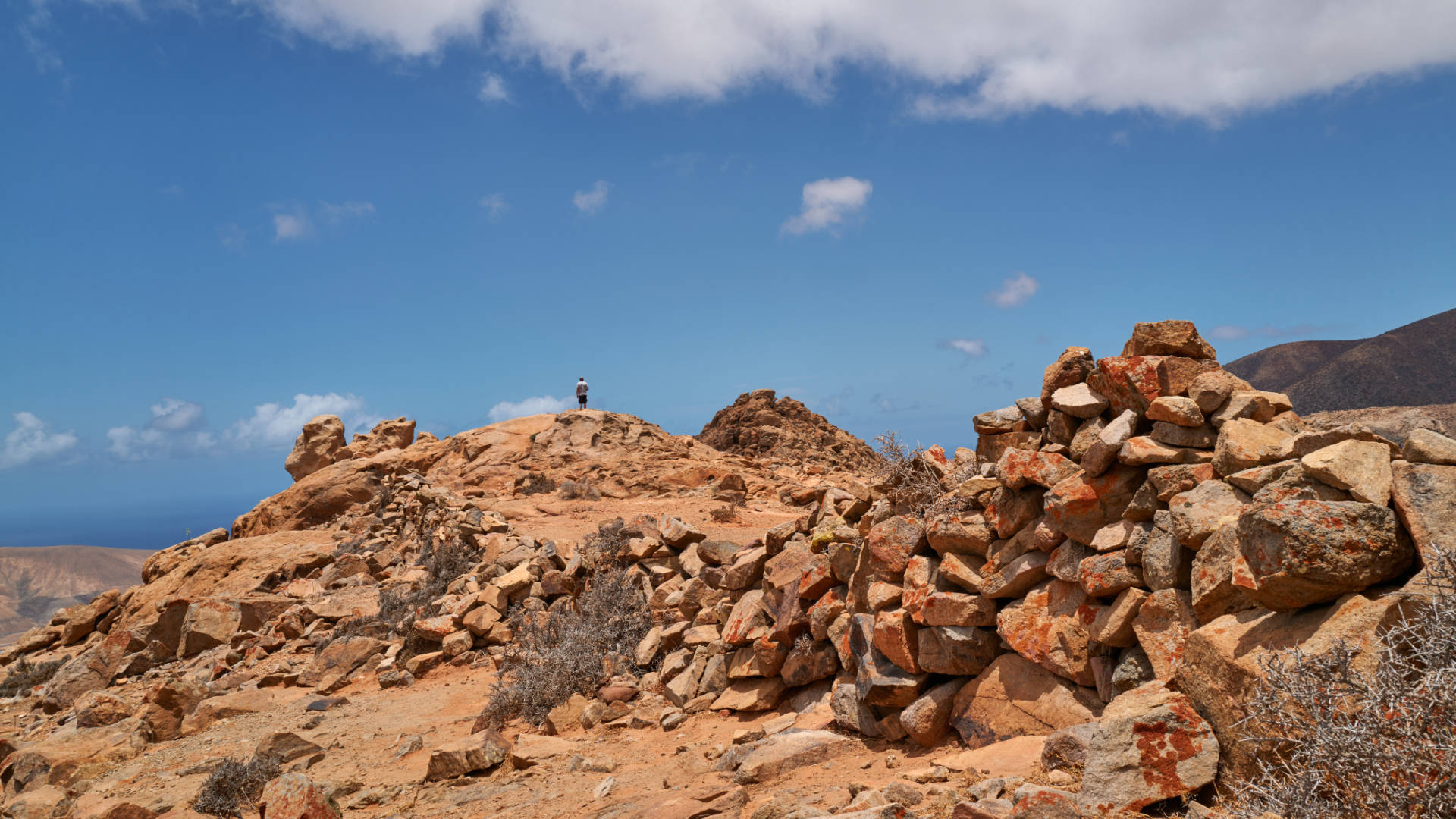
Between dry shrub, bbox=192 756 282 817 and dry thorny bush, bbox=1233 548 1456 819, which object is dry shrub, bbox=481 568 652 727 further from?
dry thorny bush, bbox=1233 548 1456 819

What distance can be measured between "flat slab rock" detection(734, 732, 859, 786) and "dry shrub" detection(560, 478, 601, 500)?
48.4 ft

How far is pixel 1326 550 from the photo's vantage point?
3.52 metres

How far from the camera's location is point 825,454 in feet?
98.5

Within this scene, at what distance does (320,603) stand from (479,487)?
32.4 feet

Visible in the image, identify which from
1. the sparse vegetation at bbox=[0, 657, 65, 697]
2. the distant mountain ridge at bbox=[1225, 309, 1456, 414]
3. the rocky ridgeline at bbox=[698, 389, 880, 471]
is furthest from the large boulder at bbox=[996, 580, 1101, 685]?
the rocky ridgeline at bbox=[698, 389, 880, 471]

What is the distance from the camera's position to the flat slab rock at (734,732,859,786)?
217 inches

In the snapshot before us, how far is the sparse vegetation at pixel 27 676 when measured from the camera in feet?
47.4

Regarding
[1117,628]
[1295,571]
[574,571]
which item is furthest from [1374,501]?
Answer: [574,571]

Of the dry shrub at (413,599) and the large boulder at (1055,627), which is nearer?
the large boulder at (1055,627)

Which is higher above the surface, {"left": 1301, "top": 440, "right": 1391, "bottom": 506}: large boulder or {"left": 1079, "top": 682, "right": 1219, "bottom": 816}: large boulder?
{"left": 1301, "top": 440, "right": 1391, "bottom": 506}: large boulder

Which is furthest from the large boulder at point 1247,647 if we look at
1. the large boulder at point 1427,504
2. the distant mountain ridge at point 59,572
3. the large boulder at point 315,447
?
the distant mountain ridge at point 59,572

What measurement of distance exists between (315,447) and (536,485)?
11.7 meters

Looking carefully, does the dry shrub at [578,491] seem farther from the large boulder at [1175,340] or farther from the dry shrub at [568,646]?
the large boulder at [1175,340]

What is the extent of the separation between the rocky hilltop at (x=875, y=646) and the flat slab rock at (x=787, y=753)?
0.07 ft
